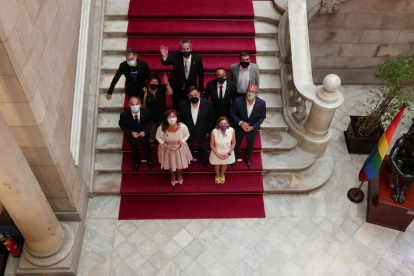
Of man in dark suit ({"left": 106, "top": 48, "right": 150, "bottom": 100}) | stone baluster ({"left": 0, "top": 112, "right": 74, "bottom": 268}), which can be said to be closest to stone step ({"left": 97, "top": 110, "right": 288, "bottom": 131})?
man in dark suit ({"left": 106, "top": 48, "right": 150, "bottom": 100})

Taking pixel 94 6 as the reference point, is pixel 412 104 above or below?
below

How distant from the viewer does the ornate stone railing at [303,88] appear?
22.4ft

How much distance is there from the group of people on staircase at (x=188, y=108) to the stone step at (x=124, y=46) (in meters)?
1.69

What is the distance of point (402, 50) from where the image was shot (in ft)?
30.5

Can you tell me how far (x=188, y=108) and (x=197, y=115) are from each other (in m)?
0.19

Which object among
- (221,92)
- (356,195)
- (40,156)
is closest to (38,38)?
(40,156)

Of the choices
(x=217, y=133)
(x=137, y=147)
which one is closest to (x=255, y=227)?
(x=217, y=133)

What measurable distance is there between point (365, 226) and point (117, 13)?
6.38 meters

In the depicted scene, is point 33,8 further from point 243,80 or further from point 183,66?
point 243,80

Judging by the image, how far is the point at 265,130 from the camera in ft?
25.8

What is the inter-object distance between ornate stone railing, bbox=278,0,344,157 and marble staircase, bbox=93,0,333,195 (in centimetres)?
18

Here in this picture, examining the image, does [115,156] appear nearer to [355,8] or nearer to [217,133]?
[217,133]

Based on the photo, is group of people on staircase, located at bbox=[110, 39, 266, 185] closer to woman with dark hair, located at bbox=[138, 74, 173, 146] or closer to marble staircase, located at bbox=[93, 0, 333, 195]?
woman with dark hair, located at bbox=[138, 74, 173, 146]

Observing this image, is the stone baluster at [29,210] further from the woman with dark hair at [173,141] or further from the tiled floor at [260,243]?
the woman with dark hair at [173,141]
